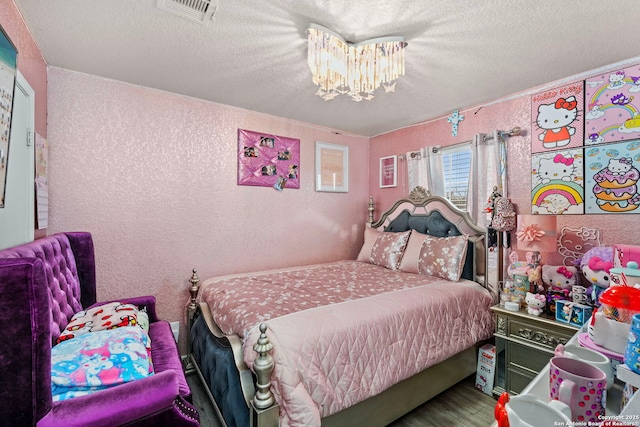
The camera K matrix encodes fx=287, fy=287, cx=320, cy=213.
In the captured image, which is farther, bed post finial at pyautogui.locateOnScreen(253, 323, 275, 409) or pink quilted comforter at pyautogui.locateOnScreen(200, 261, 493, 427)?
pink quilted comforter at pyautogui.locateOnScreen(200, 261, 493, 427)

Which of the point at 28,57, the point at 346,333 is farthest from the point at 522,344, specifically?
the point at 28,57

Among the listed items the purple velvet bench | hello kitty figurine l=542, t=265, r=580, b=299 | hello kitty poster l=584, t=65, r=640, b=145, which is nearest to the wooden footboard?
the purple velvet bench

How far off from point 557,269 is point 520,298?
0.33 meters

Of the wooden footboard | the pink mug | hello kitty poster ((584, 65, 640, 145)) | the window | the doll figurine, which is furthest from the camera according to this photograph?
the window

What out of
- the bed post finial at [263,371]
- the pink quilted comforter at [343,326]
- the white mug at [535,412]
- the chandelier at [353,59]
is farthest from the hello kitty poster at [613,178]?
the bed post finial at [263,371]

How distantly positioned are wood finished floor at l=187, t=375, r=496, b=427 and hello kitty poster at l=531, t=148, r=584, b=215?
1554 millimetres

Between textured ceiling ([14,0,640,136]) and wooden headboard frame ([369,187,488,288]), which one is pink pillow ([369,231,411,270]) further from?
textured ceiling ([14,0,640,136])

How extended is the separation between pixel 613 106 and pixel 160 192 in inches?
141

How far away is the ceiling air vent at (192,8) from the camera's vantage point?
58.5 inches

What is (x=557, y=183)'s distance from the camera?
2.29m

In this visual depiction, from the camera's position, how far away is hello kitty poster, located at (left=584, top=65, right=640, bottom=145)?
1.96m

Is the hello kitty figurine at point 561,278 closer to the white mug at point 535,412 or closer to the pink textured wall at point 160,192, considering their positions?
the white mug at point 535,412

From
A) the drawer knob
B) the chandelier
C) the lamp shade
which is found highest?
the chandelier

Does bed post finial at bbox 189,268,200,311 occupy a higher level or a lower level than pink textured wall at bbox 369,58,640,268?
lower
